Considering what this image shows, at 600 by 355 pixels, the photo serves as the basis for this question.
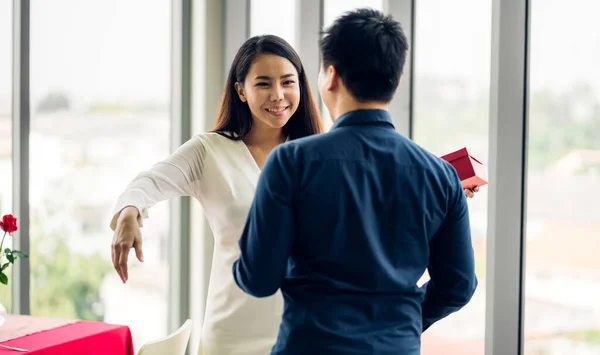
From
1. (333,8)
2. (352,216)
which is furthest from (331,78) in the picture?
(333,8)

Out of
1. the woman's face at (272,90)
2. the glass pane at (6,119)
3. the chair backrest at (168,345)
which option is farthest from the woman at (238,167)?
the glass pane at (6,119)

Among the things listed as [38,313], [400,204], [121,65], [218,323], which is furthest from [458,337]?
[121,65]

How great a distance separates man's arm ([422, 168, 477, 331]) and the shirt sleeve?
0.59 m

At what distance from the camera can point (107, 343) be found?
7.16ft

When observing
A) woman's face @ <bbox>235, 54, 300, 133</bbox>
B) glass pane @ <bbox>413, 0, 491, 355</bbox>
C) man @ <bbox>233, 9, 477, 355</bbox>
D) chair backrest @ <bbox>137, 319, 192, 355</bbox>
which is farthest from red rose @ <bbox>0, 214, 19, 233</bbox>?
glass pane @ <bbox>413, 0, 491, 355</bbox>

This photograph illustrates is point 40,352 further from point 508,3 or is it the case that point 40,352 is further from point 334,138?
point 508,3

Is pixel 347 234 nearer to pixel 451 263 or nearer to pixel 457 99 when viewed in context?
pixel 451 263

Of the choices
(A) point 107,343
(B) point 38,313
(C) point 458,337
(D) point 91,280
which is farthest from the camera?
(D) point 91,280

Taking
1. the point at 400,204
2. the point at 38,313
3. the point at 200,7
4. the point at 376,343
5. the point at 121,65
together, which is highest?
the point at 200,7

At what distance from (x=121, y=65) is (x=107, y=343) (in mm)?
1814

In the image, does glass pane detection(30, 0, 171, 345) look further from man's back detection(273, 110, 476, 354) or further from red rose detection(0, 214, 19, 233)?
man's back detection(273, 110, 476, 354)

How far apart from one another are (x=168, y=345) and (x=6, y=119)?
1521 millimetres

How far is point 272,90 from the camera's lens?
179 cm

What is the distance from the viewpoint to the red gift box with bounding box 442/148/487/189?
5.29 ft
